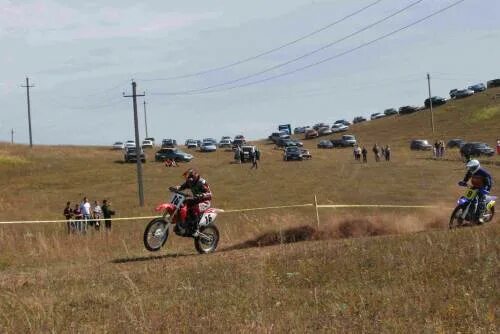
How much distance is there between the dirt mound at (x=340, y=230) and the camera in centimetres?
1753

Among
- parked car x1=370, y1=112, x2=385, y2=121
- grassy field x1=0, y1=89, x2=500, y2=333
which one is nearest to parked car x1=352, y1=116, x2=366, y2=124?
parked car x1=370, y1=112, x2=385, y2=121

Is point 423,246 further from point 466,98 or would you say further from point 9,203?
point 466,98

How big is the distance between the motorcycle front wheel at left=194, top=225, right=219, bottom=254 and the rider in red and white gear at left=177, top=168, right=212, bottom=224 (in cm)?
47

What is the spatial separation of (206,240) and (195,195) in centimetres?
122

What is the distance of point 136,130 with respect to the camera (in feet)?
175

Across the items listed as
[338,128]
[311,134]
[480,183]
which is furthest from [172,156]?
[480,183]

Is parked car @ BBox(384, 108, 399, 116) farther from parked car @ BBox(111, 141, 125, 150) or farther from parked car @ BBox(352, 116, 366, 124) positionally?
parked car @ BBox(111, 141, 125, 150)

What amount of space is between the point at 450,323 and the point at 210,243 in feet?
29.6

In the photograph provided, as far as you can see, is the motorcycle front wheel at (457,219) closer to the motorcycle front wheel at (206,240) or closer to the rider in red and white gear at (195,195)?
the motorcycle front wheel at (206,240)

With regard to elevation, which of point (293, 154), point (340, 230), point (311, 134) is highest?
point (311, 134)

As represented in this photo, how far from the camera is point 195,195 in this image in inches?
587

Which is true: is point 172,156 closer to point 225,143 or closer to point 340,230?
point 225,143

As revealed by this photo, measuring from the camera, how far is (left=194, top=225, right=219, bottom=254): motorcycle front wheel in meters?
15.3

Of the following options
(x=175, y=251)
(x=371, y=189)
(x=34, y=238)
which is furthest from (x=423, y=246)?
(x=371, y=189)
